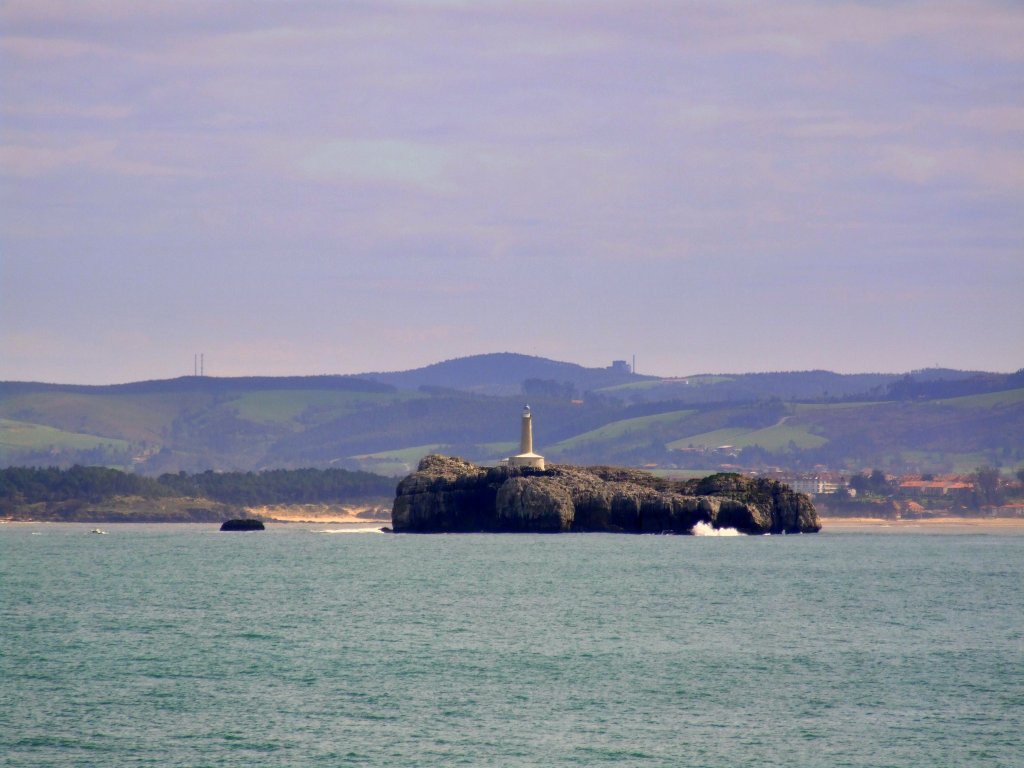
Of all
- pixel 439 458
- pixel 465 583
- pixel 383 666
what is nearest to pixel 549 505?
pixel 439 458

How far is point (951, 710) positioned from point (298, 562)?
84.5m

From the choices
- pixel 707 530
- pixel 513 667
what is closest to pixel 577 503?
pixel 707 530

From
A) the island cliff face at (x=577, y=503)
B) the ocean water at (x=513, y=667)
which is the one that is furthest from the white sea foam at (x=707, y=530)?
the ocean water at (x=513, y=667)

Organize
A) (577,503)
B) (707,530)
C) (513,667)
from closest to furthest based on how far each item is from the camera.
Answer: (513,667)
(707,530)
(577,503)

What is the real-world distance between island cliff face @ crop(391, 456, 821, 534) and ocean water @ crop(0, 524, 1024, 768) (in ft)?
201

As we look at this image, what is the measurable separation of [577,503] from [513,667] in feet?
392

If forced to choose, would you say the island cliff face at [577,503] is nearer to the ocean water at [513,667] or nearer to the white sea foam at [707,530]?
the white sea foam at [707,530]

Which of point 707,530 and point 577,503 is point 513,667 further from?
point 577,503

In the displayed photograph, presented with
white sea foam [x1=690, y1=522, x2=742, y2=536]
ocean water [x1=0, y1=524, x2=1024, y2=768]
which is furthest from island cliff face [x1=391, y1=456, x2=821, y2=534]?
ocean water [x1=0, y1=524, x2=1024, y2=768]

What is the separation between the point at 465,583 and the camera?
106 metres

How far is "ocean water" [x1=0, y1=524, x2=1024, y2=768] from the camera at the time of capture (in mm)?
50250

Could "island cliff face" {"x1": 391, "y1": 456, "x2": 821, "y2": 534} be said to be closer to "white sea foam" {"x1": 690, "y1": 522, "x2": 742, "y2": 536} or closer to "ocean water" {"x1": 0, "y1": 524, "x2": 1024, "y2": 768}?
"white sea foam" {"x1": 690, "y1": 522, "x2": 742, "y2": 536}

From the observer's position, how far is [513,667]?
66000mm

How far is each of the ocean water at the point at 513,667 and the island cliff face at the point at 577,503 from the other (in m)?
61.3
